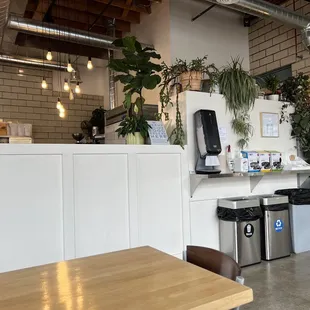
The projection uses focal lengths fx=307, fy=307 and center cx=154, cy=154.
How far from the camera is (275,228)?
13.0 feet

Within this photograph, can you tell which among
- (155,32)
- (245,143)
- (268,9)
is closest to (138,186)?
(245,143)

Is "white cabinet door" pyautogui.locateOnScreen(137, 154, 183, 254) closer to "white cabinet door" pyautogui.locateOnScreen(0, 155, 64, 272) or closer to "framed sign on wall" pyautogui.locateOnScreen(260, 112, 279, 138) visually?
"white cabinet door" pyautogui.locateOnScreen(0, 155, 64, 272)

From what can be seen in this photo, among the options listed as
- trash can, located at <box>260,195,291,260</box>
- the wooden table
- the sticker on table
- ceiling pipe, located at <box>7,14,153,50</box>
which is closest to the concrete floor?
trash can, located at <box>260,195,291,260</box>

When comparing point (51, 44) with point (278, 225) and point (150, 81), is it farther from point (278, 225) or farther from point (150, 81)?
point (278, 225)

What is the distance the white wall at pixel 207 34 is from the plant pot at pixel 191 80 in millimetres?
1928

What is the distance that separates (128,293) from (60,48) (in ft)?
20.7

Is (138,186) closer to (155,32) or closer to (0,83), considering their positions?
(155,32)

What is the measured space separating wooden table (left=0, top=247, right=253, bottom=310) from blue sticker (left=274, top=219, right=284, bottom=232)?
2.88 m

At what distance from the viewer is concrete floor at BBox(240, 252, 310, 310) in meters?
2.71

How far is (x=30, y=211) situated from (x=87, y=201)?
53 cm

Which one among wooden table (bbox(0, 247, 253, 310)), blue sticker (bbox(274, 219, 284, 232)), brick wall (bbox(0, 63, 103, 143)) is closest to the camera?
wooden table (bbox(0, 247, 253, 310))

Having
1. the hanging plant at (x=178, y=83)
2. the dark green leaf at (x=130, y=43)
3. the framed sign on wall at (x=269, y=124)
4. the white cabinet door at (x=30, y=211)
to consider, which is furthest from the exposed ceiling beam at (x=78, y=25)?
the white cabinet door at (x=30, y=211)

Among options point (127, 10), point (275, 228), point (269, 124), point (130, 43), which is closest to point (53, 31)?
point (127, 10)

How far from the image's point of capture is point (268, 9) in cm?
455
